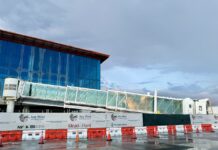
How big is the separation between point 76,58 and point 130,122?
3375 cm

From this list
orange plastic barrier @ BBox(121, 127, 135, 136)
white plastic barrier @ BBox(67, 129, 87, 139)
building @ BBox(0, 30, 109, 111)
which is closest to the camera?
white plastic barrier @ BBox(67, 129, 87, 139)

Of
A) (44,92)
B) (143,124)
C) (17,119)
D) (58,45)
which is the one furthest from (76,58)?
(17,119)

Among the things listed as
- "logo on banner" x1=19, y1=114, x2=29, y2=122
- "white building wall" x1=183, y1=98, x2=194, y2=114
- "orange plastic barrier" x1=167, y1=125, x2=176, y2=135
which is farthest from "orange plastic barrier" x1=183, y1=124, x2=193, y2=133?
"logo on banner" x1=19, y1=114, x2=29, y2=122

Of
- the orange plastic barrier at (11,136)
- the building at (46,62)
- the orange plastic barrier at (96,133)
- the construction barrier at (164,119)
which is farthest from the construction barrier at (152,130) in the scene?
the building at (46,62)

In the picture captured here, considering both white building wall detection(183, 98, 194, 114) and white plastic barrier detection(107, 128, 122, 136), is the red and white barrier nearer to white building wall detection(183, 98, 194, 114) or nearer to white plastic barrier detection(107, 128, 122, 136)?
white plastic barrier detection(107, 128, 122, 136)

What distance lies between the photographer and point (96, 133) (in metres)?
21.7

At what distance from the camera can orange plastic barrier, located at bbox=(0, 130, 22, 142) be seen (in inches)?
697

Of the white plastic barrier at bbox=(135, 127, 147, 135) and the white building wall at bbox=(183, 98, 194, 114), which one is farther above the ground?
the white building wall at bbox=(183, 98, 194, 114)

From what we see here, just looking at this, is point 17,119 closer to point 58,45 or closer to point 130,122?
point 130,122

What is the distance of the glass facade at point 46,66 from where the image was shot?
152 ft

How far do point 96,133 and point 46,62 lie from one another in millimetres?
33085

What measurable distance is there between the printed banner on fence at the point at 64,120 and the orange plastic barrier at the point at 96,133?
879 mm

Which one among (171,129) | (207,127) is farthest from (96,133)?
(207,127)

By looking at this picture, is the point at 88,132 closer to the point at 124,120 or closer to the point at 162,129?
the point at 124,120
